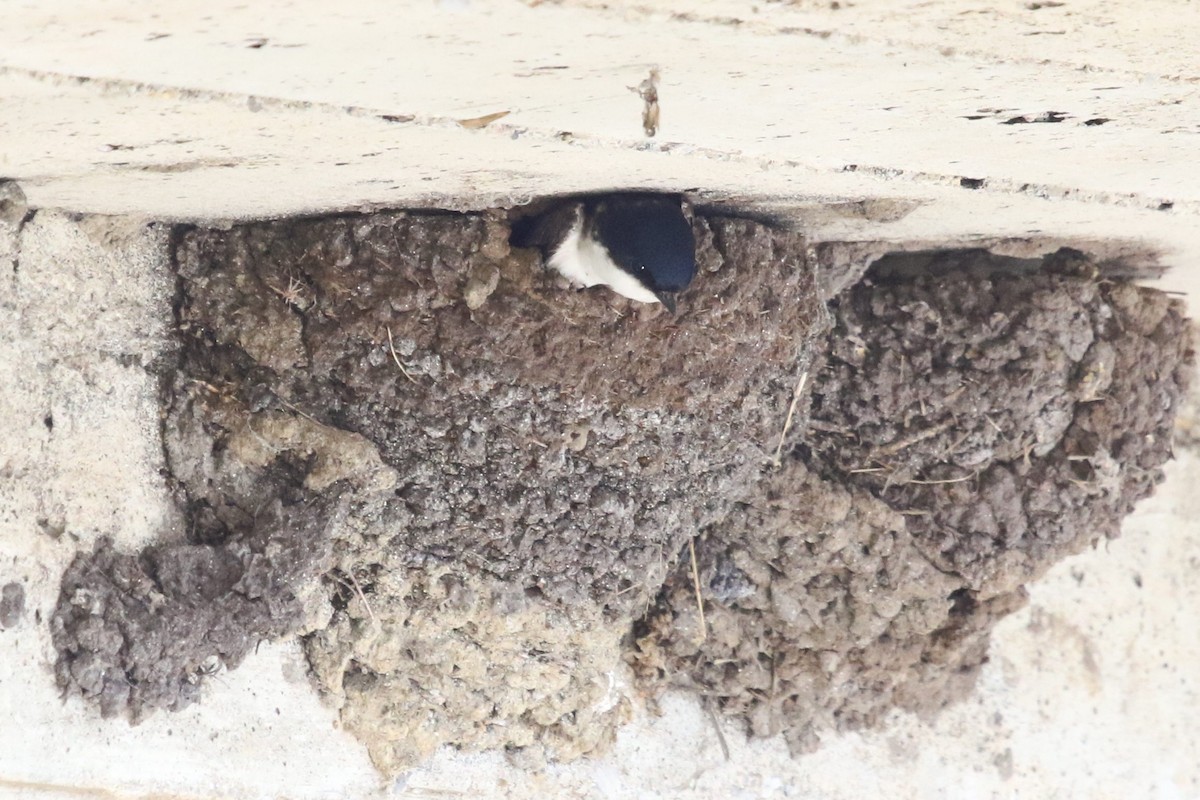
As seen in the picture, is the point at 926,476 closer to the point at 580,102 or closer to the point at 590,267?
the point at 590,267

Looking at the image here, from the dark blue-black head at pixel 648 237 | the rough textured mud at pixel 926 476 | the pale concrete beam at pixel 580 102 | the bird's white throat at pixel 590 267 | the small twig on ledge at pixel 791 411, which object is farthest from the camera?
the rough textured mud at pixel 926 476

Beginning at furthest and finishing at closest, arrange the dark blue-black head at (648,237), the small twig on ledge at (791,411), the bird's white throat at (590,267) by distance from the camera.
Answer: the small twig on ledge at (791,411), the bird's white throat at (590,267), the dark blue-black head at (648,237)

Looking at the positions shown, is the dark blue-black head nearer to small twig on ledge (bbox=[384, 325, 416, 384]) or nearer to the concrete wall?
the concrete wall

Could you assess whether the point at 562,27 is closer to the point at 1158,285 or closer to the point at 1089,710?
the point at 1158,285

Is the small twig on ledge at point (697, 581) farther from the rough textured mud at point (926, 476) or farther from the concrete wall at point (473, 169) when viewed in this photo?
the concrete wall at point (473, 169)

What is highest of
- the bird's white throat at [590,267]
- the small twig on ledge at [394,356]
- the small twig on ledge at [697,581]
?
the bird's white throat at [590,267]

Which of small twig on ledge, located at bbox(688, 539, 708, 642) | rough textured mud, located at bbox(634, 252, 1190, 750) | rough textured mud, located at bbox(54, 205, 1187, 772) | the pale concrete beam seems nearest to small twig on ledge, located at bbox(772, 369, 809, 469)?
rough textured mud, located at bbox(54, 205, 1187, 772)

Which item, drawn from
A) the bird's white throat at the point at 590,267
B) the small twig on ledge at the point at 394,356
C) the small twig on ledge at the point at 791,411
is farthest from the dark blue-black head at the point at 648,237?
the small twig on ledge at the point at 791,411

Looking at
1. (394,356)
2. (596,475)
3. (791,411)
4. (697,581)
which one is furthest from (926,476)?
(394,356)
